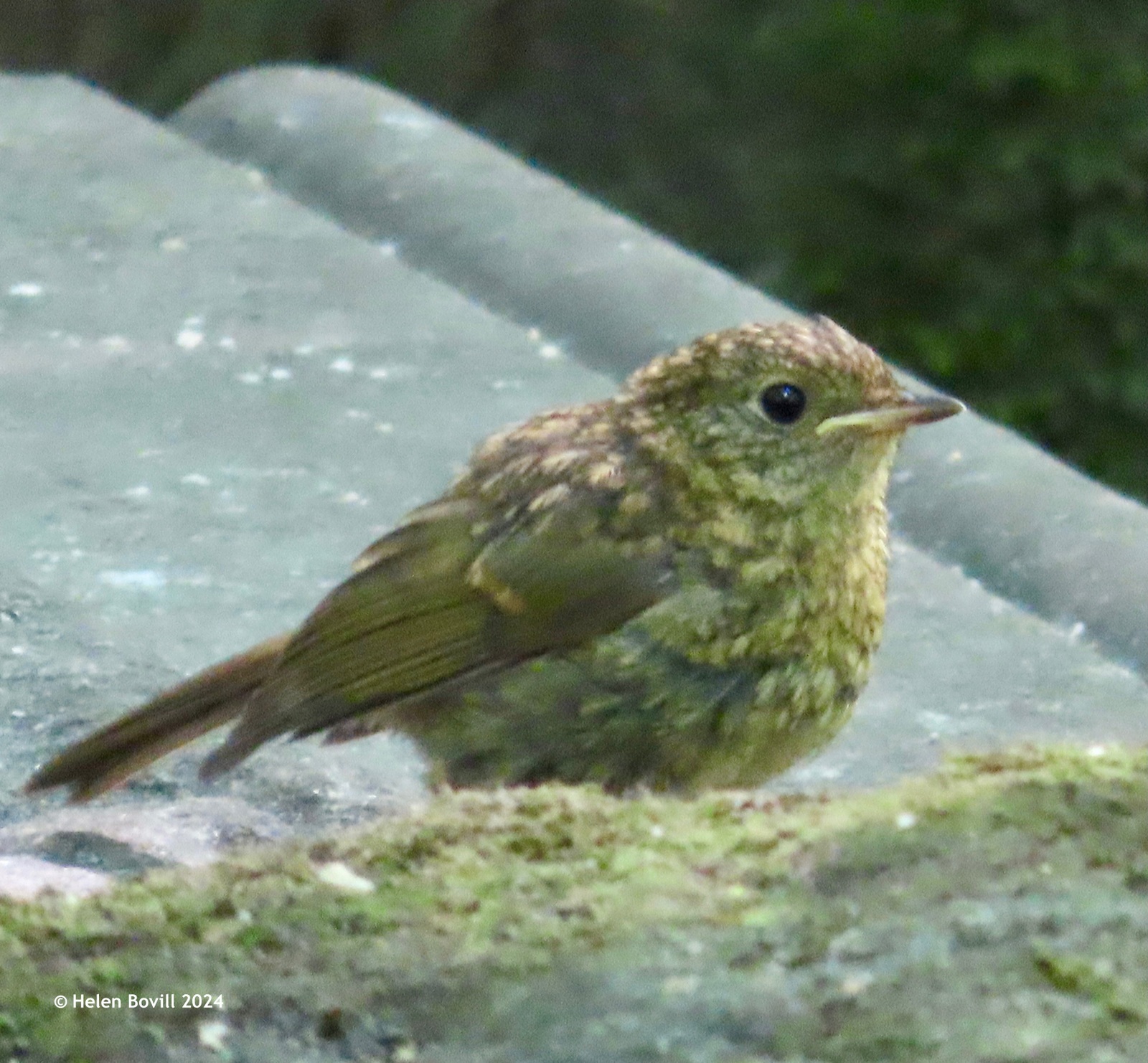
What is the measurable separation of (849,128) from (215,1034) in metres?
6.80

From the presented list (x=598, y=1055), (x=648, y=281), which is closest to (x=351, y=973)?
(x=598, y=1055)

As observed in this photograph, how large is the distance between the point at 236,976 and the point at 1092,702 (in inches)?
79.4

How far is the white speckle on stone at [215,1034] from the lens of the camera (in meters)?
1.78

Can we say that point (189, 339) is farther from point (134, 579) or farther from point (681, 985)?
point (681, 985)

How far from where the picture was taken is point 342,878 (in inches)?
80.1

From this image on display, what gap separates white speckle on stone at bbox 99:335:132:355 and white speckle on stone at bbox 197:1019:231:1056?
3121 millimetres

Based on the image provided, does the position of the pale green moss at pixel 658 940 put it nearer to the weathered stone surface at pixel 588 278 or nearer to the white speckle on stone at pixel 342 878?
the white speckle on stone at pixel 342 878

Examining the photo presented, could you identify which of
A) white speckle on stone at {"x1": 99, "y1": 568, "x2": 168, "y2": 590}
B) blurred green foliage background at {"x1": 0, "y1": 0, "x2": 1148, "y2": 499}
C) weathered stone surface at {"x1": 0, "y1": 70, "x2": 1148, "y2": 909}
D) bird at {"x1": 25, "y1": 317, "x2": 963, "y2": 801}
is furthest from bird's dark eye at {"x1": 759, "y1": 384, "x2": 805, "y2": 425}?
blurred green foliage background at {"x1": 0, "y1": 0, "x2": 1148, "y2": 499}

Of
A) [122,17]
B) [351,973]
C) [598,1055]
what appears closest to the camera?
[598,1055]

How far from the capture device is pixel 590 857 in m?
2.06

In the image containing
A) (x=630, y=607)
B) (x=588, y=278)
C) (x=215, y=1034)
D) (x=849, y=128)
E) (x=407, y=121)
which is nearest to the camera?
(x=215, y=1034)

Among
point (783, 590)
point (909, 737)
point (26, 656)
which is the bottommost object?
point (26, 656)

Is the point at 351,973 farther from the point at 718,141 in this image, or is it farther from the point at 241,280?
the point at 718,141

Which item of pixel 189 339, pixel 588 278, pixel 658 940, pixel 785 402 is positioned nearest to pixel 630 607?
pixel 785 402
